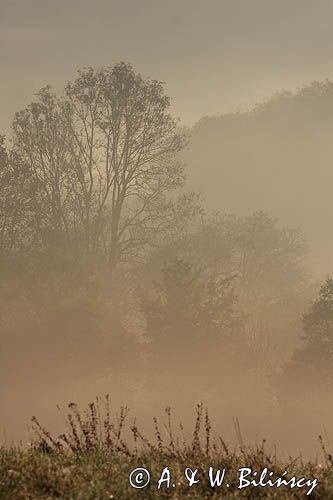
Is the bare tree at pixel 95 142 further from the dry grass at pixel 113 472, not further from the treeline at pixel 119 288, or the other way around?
the dry grass at pixel 113 472

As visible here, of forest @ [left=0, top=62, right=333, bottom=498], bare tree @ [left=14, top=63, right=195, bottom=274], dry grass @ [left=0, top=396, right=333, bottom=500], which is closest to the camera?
dry grass @ [left=0, top=396, right=333, bottom=500]

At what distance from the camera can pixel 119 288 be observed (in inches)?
2418

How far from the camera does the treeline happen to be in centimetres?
4766

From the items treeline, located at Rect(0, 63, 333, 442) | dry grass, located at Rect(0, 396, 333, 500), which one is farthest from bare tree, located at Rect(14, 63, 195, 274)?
dry grass, located at Rect(0, 396, 333, 500)

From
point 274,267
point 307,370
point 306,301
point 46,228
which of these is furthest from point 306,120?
point 307,370

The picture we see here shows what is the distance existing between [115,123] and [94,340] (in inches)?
808

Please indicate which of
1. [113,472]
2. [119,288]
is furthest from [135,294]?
[113,472]

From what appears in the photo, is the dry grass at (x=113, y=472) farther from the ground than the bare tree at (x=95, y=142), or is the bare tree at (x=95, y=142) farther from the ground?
the bare tree at (x=95, y=142)

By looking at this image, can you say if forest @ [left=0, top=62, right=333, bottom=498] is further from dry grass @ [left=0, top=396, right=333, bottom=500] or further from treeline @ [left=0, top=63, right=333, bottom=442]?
dry grass @ [left=0, top=396, right=333, bottom=500]

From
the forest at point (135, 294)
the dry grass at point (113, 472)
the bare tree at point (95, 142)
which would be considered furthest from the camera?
the bare tree at point (95, 142)

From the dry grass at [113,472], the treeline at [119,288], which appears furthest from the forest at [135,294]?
the dry grass at [113,472]

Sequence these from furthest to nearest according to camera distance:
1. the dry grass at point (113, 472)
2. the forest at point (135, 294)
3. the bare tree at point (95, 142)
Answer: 1. the bare tree at point (95, 142)
2. the forest at point (135, 294)
3. the dry grass at point (113, 472)

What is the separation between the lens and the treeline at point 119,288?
47656 mm

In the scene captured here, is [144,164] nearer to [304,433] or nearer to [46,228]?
[46,228]
